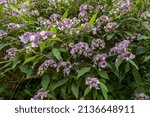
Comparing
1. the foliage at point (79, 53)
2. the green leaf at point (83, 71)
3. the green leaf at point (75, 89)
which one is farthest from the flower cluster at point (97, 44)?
the green leaf at point (75, 89)

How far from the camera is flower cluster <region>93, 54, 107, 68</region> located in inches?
100

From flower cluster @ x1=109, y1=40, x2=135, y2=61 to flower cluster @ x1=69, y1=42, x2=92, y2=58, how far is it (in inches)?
5.6

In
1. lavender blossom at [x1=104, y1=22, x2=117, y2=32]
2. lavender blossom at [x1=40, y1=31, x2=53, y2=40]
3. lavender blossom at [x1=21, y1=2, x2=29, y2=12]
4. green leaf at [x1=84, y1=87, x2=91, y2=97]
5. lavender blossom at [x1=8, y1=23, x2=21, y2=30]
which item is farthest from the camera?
lavender blossom at [x1=21, y1=2, x2=29, y2=12]

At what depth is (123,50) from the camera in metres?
2.57

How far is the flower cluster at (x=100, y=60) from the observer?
2.55 metres

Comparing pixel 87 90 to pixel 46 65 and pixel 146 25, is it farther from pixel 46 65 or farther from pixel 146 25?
pixel 146 25

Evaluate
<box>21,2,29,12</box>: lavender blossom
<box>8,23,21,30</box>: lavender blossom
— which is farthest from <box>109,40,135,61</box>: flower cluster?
<box>21,2,29,12</box>: lavender blossom

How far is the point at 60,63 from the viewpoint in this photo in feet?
8.44

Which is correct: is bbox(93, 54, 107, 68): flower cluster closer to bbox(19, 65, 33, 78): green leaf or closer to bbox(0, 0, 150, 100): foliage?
bbox(0, 0, 150, 100): foliage

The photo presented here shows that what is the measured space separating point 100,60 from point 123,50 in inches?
5.9

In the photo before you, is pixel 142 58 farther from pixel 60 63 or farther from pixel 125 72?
pixel 60 63

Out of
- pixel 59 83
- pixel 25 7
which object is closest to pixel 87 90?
pixel 59 83

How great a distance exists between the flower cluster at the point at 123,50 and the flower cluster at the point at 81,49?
0.47 ft

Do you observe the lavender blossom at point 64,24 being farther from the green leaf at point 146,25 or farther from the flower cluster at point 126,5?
the green leaf at point 146,25
